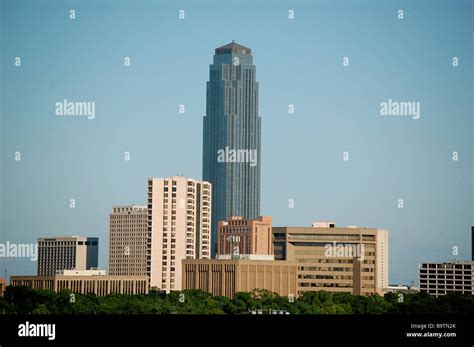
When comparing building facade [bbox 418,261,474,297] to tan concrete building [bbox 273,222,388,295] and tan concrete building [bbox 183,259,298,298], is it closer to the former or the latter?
tan concrete building [bbox 273,222,388,295]

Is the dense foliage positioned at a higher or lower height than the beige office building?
lower

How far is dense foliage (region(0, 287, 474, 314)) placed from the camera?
70.4 m

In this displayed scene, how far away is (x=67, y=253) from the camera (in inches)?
5536

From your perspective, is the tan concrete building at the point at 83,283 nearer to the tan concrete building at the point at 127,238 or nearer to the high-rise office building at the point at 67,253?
the high-rise office building at the point at 67,253

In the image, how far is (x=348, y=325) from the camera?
94.3 feet

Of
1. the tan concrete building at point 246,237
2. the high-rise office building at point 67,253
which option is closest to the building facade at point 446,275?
the tan concrete building at point 246,237

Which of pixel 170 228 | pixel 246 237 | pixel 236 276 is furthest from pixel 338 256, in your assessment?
pixel 236 276

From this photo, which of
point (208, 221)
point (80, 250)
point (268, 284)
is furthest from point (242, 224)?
point (268, 284)

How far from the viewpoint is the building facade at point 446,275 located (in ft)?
431

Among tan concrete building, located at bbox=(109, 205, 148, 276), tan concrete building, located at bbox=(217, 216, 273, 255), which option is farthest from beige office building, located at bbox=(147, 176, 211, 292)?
tan concrete building, located at bbox=(109, 205, 148, 276)

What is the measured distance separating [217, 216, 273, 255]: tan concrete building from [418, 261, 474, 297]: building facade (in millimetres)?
17553

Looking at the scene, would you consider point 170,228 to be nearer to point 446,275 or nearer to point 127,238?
point 127,238

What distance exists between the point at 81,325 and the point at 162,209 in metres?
95.4

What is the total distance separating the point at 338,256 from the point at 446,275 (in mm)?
16782
